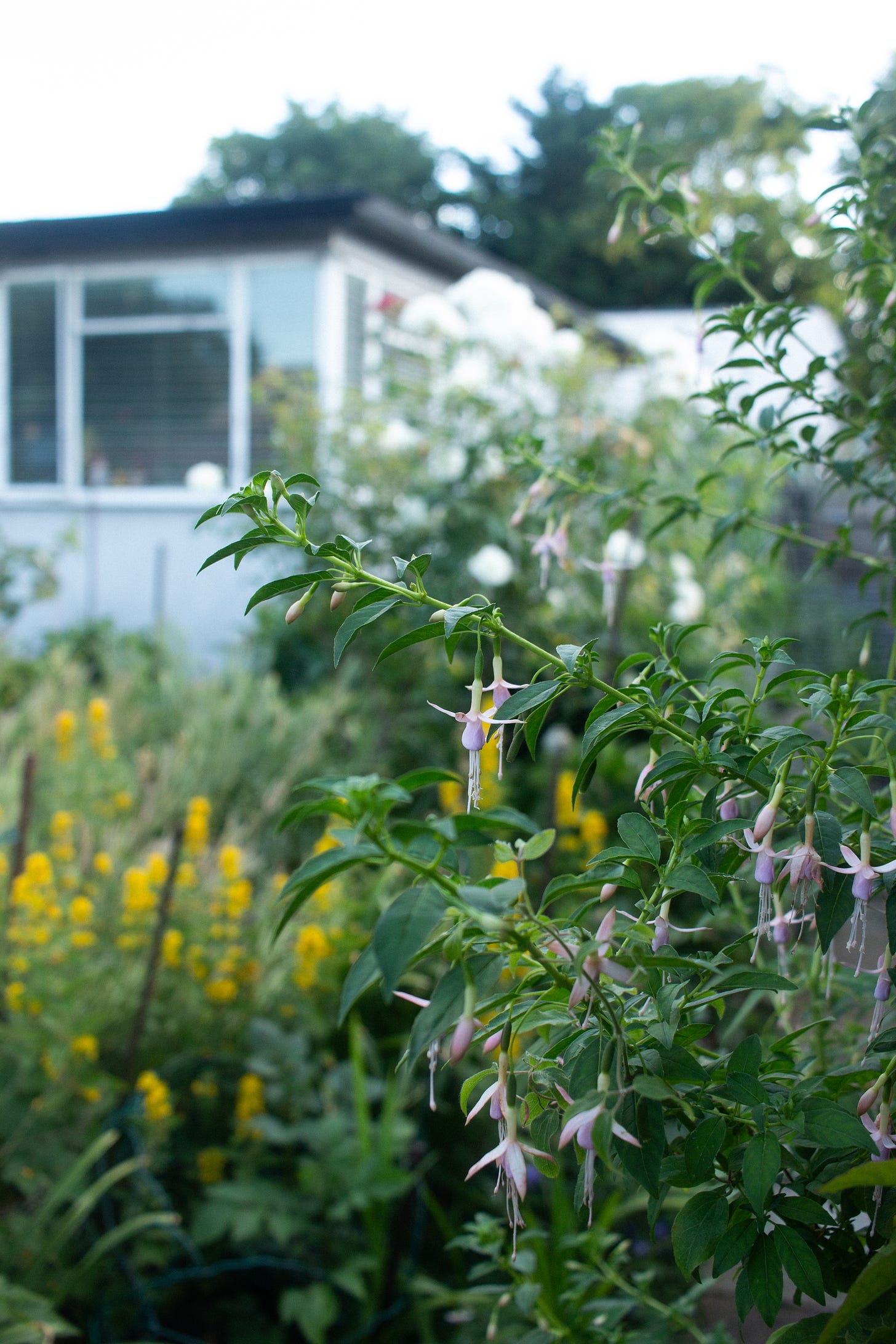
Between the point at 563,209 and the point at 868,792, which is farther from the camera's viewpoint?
the point at 563,209

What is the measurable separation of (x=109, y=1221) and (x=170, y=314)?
6.74m

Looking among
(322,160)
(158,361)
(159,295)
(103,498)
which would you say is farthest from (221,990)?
(322,160)

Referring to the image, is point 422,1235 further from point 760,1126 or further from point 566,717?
point 566,717

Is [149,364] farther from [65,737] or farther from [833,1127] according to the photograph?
[833,1127]

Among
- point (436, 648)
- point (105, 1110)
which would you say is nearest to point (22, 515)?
point (436, 648)

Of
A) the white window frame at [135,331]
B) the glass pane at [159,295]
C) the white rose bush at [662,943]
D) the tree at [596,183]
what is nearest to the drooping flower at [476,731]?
the white rose bush at [662,943]

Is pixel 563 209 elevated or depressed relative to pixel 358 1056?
elevated

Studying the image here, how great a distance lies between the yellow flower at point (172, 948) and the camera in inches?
80.5

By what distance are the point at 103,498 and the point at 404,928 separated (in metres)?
7.56

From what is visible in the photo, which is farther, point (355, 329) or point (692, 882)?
point (355, 329)

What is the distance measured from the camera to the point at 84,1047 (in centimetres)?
170

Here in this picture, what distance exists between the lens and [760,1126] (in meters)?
0.54

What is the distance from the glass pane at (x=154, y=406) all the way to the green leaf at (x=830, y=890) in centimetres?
716

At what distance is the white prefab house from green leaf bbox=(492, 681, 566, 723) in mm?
6232
